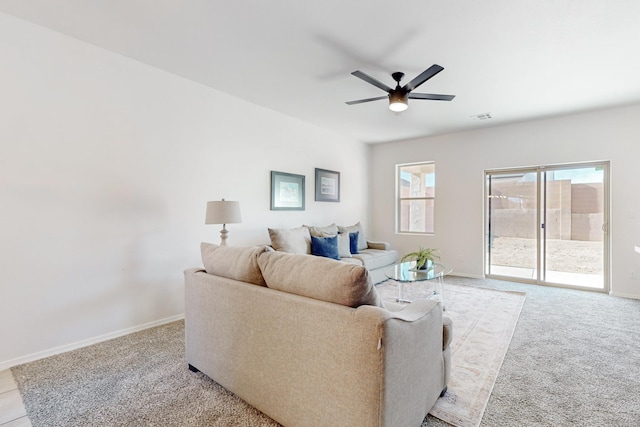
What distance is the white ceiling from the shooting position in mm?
2158

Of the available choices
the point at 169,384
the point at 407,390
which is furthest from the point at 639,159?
the point at 169,384

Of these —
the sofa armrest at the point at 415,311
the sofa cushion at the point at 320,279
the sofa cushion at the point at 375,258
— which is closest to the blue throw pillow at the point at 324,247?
the sofa cushion at the point at 375,258

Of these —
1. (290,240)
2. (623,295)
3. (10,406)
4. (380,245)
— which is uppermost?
(290,240)

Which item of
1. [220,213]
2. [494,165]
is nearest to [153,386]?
[220,213]

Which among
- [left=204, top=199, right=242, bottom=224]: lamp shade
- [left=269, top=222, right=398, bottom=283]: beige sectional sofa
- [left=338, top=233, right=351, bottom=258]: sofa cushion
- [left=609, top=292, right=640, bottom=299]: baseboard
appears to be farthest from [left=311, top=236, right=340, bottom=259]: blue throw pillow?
[left=609, top=292, right=640, bottom=299]: baseboard

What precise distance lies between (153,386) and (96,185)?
71.2 inches

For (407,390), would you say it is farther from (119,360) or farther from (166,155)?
(166,155)

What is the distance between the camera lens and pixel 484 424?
165cm

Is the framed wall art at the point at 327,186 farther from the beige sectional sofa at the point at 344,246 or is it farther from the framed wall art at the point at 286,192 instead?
the beige sectional sofa at the point at 344,246

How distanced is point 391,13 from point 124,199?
2828 mm

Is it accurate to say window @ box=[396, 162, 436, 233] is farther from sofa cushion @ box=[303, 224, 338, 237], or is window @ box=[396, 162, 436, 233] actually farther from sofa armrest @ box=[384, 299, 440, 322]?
sofa armrest @ box=[384, 299, 440, 322]

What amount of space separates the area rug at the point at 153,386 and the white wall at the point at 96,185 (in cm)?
37

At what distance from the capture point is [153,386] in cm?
200

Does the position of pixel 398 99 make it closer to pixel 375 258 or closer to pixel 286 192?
pixel 286 192
